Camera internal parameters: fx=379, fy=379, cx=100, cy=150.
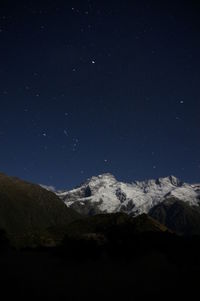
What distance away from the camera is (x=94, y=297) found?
22.8 m

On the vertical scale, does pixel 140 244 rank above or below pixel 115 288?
above

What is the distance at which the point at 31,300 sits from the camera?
64.8ft

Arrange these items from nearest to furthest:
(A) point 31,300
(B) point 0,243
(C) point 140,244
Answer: (A) point 31,300 < (C) point 140,244 < (B) point 0,243

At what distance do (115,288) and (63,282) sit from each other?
413cm

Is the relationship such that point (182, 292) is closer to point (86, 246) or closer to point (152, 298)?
point (152, 298)

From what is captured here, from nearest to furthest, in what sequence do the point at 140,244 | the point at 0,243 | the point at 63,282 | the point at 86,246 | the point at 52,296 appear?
1. the point at 52,296
2. the point at 63,282
3. the point at 86,246
4. the point at 140,244
5. the point at 0,243

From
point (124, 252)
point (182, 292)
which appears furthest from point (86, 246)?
point (182, 292)

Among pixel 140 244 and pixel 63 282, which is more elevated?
pixel 140 244

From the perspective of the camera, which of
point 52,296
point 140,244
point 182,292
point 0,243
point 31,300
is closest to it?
point 31,300

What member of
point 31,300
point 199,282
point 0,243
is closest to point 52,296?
point 31,300

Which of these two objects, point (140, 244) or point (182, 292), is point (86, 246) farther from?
point (182, 292)

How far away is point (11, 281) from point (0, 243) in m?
92.1

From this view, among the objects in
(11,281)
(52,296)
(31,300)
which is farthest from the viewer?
(11,281)

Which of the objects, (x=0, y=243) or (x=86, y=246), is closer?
(x=86, y=246)
